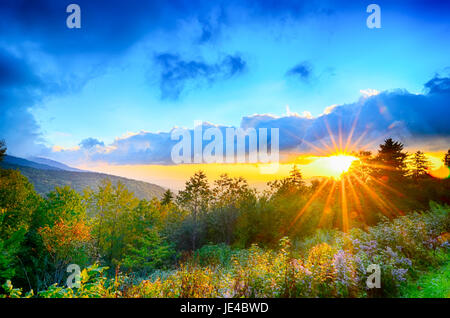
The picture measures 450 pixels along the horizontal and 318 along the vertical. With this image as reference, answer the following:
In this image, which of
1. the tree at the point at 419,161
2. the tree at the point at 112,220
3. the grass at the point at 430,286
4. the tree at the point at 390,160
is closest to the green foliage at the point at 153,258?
the tree at the point at 112,220

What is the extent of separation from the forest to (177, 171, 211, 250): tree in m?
0.12

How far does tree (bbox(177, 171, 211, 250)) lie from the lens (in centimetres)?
1966

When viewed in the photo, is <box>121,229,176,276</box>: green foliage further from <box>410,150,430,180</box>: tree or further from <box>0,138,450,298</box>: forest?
<box>410,150,430,180</box>: tree

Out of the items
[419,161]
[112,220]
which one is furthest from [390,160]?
[112,220]

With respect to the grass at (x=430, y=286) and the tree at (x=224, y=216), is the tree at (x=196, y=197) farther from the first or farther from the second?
the grass at (x=430, y=286)

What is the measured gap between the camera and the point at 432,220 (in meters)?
8.53

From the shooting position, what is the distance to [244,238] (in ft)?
50.1

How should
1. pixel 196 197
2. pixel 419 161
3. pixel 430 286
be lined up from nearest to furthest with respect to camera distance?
pixel 430 286
pixel 196 197
pixel 419 161

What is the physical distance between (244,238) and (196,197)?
8.26 metres

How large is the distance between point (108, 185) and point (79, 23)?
25789mm

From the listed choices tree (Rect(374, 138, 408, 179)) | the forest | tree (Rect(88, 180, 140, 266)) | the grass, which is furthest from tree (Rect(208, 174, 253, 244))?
tree (Rect(374, 138, 408, 179))

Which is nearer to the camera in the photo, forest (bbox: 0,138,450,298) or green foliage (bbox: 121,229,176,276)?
forest (bbox: 0,138,450,298)

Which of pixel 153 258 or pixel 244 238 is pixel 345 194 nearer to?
pixel 244 238
